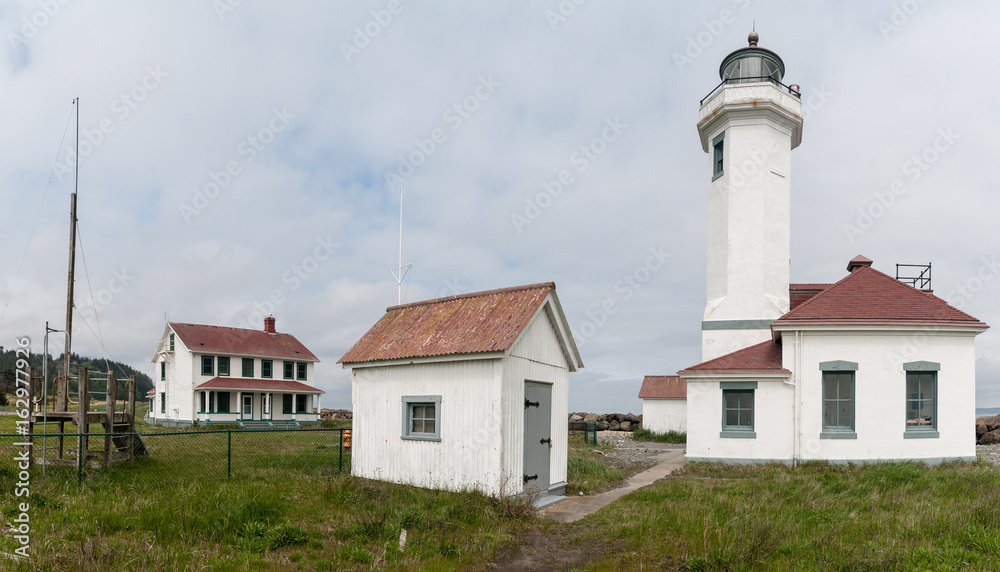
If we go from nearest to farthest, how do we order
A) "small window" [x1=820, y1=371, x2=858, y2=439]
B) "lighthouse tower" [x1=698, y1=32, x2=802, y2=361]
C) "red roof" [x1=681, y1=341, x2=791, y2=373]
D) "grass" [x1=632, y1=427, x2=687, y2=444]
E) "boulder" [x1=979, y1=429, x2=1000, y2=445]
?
"small window" [x1=820, y1=371, x2=858, y2=439] < "red roof" [x1=681, y1=341, x2=791, y2=373] < "lighthouse tower" [x1=698, y1=32, x2=802, y2=361] < "boulder" [x1=979, y1=429, x2=1000, y2=445] < "grass" [x1=632, y1=427, x2=687, y2=444]

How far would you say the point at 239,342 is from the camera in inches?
1646

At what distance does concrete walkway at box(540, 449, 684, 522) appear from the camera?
11.4 metres

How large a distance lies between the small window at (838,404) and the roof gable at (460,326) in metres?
8.19

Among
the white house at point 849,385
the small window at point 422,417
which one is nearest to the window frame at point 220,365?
the small window at point 422,417

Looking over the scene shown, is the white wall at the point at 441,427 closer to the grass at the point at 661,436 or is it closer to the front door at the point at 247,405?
the grass at the point at 661,436

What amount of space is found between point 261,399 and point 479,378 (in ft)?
110

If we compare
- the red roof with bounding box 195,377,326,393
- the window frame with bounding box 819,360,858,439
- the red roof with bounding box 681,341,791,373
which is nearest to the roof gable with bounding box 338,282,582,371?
the red roof with bounding box 681,341,791,373

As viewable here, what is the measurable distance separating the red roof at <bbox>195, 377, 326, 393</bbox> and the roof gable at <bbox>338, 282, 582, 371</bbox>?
27.3m

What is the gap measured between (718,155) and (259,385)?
101 feet

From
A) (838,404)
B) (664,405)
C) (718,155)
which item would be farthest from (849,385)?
(664,405)

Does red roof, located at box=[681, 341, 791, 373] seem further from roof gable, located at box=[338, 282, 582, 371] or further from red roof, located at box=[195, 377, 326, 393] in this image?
red roof, located at box=[195, 377, 326, 393]

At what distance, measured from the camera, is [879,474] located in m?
14.5

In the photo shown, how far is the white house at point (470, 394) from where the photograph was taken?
38.7 ft

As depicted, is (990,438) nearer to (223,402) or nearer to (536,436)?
(536,436)
